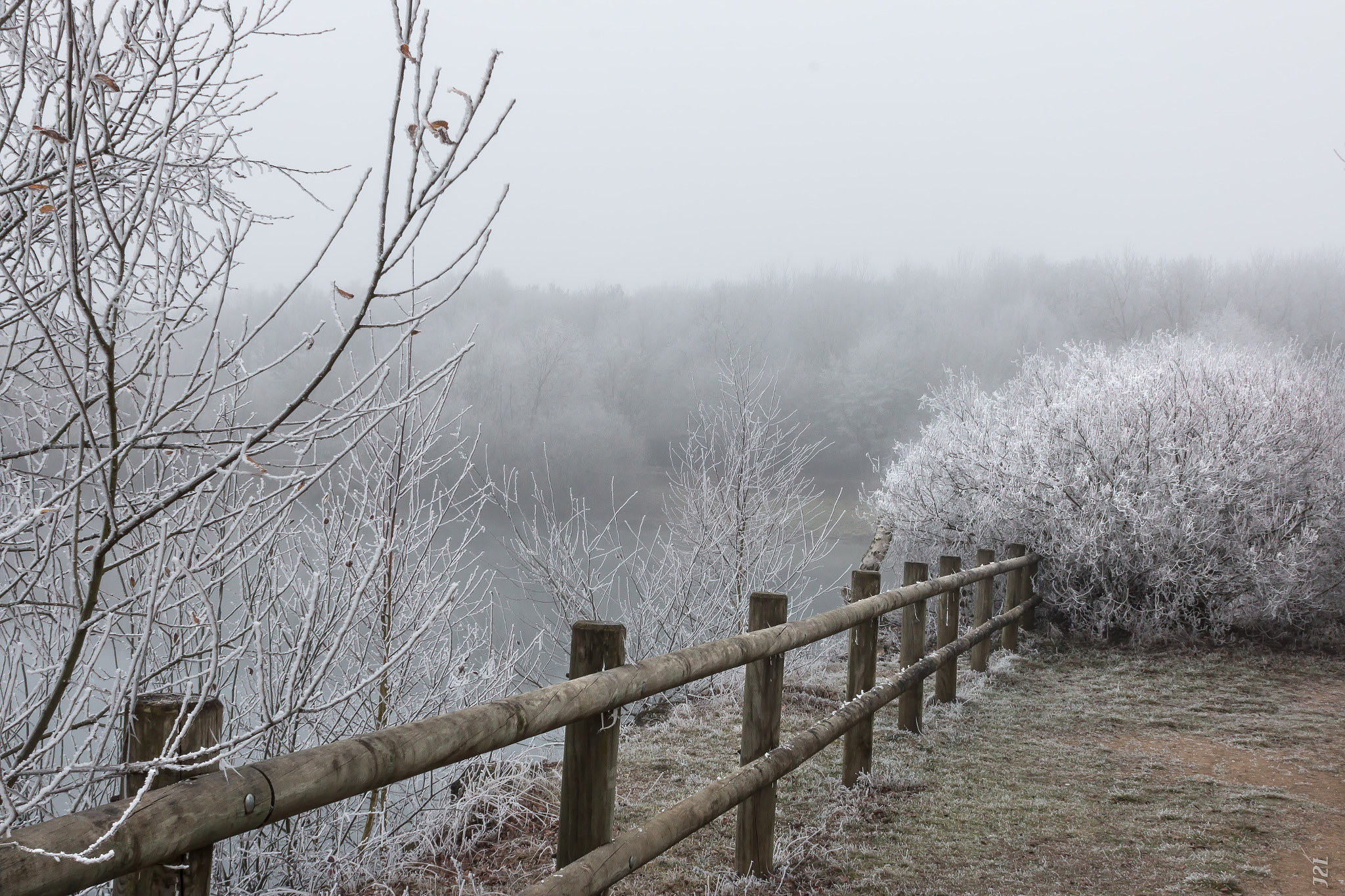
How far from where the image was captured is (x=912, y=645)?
5.65m

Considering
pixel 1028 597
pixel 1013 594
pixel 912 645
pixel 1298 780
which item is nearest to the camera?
pixel 1298 780

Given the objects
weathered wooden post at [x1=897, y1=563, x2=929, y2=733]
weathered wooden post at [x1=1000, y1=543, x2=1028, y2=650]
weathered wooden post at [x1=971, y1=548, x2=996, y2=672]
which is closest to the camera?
weathered wooden post at [x1=897, y1=563, x2=929, y2=733]

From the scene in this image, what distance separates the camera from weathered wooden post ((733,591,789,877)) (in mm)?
3605

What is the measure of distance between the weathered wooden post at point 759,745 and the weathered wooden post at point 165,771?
230cm

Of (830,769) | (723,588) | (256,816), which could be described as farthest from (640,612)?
(256,816)

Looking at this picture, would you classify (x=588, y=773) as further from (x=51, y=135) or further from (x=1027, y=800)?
(x=1027, y=800)

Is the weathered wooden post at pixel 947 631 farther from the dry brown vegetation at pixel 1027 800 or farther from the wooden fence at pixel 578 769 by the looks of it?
the wooden fence at pixel 578 769

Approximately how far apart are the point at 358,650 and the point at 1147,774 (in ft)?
16.0

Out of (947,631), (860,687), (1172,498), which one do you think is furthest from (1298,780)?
(1172,498)

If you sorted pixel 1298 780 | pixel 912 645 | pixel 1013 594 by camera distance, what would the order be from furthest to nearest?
pixel 1013 594 → pixel 912 645 → pixel 1298 780

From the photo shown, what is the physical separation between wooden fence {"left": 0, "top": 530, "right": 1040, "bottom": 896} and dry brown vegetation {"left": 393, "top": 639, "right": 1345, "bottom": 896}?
42 centimetres

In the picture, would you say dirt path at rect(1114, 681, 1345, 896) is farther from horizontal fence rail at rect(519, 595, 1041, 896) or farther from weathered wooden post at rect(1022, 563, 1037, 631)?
Answer: weathered wooden post at rect(1022, 563, 1037, 631)

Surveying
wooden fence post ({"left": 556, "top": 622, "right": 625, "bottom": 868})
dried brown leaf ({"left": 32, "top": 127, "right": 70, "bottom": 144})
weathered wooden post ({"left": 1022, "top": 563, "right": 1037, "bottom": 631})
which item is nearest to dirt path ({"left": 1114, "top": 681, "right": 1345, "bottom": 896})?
weathered wooden post ({"left": 1022, "top": 563, "right": 1037, "bottom": 631})

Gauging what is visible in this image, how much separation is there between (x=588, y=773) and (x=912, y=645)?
355 cm
